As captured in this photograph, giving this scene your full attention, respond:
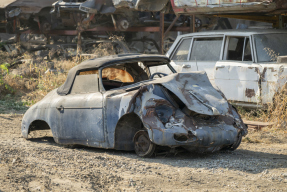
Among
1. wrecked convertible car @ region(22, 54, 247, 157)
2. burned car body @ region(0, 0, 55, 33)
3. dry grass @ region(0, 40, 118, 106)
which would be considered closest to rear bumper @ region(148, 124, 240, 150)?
wrecked convertible car @ region(22, 54, 247, 157)

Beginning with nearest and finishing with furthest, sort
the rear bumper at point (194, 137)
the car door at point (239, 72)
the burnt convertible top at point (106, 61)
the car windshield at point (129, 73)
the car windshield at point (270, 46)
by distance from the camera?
the rear bumper at point (194, 137)
the burnt convertible top at point (106, 61)
the car windshield at point (129, 73)
the car door at point (239, 72)
the car windshield at point (270, 46)

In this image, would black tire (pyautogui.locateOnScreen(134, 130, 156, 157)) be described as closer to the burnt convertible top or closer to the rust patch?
the burnt convertible top

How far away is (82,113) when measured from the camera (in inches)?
234

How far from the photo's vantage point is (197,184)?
4168 mm

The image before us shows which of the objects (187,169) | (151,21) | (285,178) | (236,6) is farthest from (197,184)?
(151,21)

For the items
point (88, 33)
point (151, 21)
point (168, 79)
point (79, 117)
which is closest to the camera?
point (168, 79)

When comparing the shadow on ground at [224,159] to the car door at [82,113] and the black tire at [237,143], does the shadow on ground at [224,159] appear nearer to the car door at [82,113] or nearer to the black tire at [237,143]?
the black tire at [237,143]

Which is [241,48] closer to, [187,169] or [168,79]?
[168,79]

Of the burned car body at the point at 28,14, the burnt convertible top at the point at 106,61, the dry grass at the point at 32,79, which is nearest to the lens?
the burnt convertible top at the point at 106,61

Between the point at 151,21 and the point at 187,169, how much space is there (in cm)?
1202

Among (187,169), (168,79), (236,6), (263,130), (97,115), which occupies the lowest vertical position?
(263,130)

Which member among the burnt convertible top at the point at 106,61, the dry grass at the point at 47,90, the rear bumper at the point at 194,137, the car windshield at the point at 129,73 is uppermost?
the burnt convertible top at the point at 106,61

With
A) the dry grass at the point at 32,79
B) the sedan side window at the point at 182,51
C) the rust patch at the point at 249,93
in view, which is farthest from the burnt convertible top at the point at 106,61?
the dry grass at the point at 32,79

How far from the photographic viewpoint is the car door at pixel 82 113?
5742 mm
